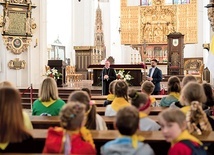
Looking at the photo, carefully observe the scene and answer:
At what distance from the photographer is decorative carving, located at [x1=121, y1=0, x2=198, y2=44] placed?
76.3 feet

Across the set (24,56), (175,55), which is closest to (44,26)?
(24,56)

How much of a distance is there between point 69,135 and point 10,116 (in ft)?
1.88

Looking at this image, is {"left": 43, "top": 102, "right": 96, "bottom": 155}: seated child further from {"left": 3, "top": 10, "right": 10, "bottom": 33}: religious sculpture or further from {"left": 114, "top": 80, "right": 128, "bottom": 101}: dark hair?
{"left": 3, "top": 10, "right": 10, "bottom": 33}: religious sculpture

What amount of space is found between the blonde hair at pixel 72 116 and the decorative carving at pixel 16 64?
1265 cm

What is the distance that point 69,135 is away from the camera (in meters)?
3.24

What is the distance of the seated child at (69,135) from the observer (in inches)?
125

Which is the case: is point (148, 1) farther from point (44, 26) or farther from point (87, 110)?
point (87, 110)

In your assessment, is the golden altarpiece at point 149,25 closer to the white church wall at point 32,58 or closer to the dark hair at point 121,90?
the white church wall at point 32,58

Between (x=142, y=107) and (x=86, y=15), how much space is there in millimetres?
20706

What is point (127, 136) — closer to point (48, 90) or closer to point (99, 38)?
point (48, 90)

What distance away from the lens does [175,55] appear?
65.5 feet

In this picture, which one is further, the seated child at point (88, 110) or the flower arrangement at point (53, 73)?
the flower arrangement at point (53, 73)

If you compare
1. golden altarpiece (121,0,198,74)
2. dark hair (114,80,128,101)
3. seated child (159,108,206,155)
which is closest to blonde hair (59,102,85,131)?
seated child (159,108,206,155)

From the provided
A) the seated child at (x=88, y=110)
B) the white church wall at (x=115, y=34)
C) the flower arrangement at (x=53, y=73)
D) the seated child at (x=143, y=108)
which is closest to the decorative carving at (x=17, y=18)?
the flower arrangement at (x=53, y=73)
